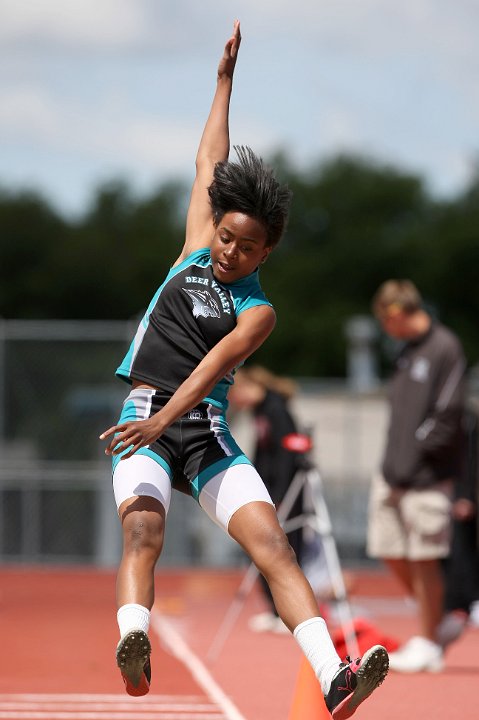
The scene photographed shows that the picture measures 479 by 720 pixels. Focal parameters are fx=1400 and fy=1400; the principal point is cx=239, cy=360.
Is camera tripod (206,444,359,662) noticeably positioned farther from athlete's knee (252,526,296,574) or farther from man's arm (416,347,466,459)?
athlete's knee (252,526,296,574)

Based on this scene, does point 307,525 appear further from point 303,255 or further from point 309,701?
point 303,255

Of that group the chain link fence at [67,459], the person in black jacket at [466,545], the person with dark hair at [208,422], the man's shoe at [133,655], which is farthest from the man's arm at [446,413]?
the chain link fence at [67,459]

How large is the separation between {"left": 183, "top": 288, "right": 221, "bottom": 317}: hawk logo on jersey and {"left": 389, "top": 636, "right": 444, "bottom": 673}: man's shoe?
379cm

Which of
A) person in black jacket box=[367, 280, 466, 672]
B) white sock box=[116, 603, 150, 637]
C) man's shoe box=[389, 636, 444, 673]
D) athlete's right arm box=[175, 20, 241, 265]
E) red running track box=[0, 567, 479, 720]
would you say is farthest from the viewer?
person in black jacket box=[367, 280, 466, 672]

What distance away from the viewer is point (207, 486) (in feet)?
17.1

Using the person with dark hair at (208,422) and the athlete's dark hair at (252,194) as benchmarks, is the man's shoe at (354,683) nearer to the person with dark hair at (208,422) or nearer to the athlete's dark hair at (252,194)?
the person with dark hair at (208,422)

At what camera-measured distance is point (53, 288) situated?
2372 inches

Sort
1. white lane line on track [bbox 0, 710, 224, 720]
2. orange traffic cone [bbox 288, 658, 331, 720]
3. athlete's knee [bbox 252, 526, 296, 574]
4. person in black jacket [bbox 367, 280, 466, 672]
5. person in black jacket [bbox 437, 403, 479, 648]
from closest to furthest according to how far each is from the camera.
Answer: athlete's knee [bbox 252, 526, 296, 574], orange traffic cone [bbox 288, 658, 331, 720], white lane line on track [bbox 0, 710, 224, 720], person in black jacket [bbox 367, 280, 466, 672], person in black jacket [bbox 437, 403, 479, 648]

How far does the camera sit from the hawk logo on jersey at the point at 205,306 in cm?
537

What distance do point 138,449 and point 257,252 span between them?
918 millimetres

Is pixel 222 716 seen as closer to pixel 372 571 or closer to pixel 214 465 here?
pixel 214 465

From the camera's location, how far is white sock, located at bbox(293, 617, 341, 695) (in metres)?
4.84

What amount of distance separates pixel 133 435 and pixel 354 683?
1140 mm

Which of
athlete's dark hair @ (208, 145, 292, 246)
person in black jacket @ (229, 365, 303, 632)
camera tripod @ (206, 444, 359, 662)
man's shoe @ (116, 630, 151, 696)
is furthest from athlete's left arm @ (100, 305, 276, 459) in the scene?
person in black jacket @ (229, 365, 303, 632)
